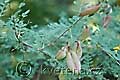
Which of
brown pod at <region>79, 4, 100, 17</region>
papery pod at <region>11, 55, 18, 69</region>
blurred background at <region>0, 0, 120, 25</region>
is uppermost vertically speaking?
blurred background at <region>0, 0, 120, 25</region>

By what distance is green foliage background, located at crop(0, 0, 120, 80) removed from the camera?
133 centimetres

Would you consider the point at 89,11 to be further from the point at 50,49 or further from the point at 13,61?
the point at 13,61

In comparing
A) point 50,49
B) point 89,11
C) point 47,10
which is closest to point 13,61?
point 50,49

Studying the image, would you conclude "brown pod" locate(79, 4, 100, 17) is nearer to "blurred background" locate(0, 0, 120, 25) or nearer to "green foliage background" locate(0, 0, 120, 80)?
"green foliage background" locate(0, 0, 120, 80)

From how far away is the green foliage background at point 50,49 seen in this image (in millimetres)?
1329

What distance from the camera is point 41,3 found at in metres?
3.76

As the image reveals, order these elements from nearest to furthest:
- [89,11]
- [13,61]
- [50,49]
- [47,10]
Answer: [89,11]
[50,49]
[13,61]
[47,10]

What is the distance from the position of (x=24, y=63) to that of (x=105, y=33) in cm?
30

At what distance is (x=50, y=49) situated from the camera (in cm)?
138

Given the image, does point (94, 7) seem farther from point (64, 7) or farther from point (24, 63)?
point (64, 7)

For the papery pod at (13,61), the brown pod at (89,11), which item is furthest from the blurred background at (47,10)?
the brown pod at (89,11)

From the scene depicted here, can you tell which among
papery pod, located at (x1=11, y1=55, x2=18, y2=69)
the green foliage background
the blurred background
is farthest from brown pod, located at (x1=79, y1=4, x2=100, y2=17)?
the blurred background

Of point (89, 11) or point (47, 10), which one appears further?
point (47, 10)

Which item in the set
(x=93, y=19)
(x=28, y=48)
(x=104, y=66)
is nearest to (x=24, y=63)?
(x=28, y=48)
